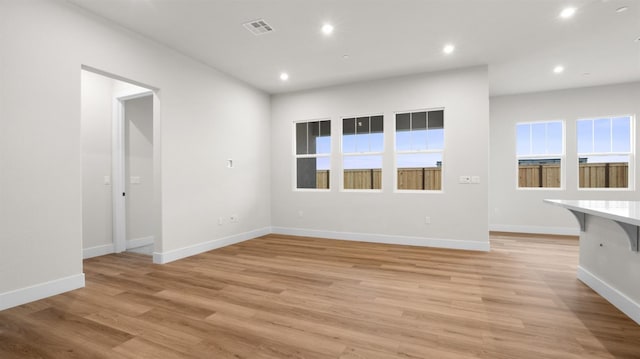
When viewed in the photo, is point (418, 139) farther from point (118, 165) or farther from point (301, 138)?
point (118, 165)

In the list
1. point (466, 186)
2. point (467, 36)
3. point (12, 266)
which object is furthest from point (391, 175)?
point (12, 266)

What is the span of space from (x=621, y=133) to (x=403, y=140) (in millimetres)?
4436

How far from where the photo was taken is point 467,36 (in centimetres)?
366

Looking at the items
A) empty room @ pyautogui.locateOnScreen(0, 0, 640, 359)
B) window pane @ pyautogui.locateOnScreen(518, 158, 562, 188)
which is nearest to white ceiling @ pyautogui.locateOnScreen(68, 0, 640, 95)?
empty room @ pyautogui.locateOnScreen(0, 0, 640, 359)

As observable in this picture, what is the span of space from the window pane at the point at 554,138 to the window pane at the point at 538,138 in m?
0.07

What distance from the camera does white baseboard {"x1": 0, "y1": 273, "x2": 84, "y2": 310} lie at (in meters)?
2.49

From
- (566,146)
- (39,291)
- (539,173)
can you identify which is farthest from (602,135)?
(39,291)

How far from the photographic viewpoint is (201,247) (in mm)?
4445

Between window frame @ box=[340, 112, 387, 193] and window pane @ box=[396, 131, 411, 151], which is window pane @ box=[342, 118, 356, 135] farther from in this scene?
window pane @ box=[396, 131, 411, 151]

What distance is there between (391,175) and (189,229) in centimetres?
349

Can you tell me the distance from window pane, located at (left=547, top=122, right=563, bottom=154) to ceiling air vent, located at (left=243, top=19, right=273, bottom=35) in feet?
20.0

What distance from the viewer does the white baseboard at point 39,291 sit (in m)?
2.49

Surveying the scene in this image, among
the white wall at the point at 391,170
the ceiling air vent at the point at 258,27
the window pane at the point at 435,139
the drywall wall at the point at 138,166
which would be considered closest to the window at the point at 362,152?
the white wall at the point at 391,170

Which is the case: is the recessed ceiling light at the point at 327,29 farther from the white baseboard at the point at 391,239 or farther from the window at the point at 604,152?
the window at the point at 604,152
